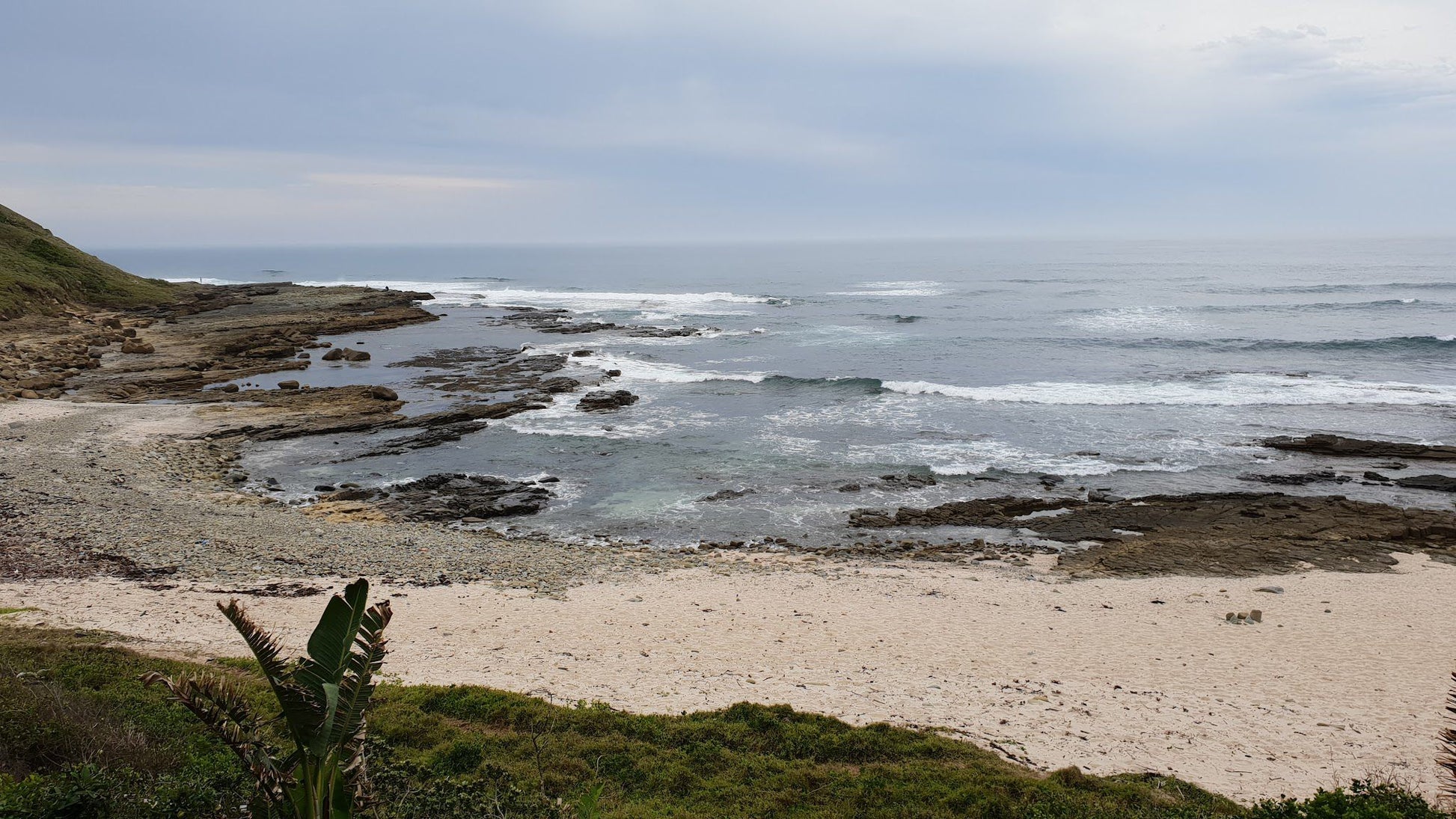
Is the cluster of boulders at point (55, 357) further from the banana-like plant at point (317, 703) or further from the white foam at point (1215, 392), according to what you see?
the white foam at point (1215, 392)

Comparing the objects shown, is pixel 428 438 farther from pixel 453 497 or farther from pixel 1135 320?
pixel 1135 320

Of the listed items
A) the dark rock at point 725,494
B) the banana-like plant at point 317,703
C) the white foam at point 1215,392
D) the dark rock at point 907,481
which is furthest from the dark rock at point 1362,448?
the banana-like plant at point 317,703

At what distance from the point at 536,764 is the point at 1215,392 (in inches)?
1360

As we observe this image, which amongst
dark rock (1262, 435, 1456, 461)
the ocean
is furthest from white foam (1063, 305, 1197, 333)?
dark rock (1262, 435, 1456, 461)

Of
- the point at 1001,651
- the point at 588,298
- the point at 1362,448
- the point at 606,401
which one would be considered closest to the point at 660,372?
the point at 606,401

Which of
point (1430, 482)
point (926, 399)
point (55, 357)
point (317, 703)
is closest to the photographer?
point (317, 703)

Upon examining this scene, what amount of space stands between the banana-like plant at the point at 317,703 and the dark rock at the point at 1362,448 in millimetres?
28174

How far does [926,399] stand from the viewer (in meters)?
33.9

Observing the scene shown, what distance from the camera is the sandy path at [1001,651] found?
31.7ft

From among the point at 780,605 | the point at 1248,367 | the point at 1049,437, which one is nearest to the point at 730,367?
the point at 1049,437

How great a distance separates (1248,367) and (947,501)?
26689 millimetres

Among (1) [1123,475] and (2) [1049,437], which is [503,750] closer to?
(1) [1123,475]

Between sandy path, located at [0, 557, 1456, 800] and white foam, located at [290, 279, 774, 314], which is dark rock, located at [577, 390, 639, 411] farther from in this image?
white foam, located at [290, 279, 774, 314]

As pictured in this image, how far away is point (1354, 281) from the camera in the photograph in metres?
73.5
